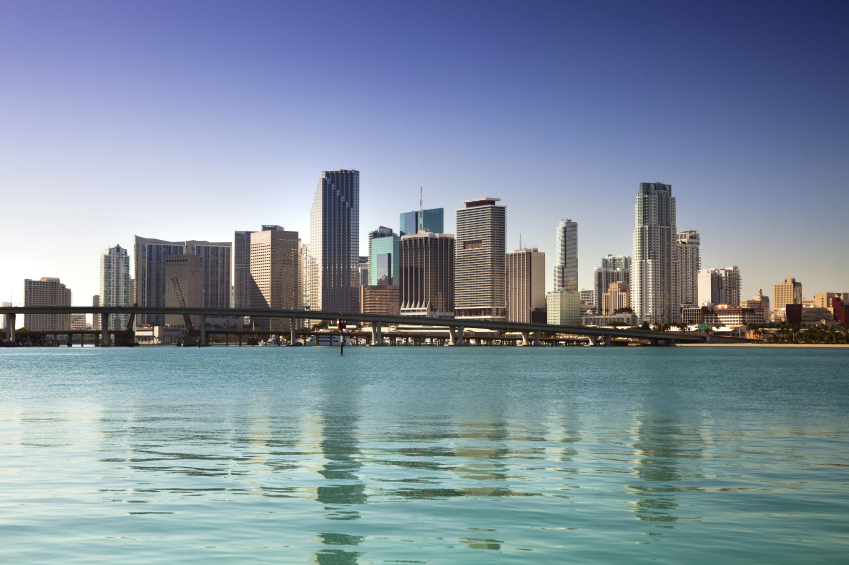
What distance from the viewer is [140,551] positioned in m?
12.5

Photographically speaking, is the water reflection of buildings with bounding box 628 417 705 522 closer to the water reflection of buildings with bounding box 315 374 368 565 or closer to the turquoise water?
the turquoise water

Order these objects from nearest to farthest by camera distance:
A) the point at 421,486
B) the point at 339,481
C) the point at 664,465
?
the point at 421,486
the point at 339,481
the point at 664,465

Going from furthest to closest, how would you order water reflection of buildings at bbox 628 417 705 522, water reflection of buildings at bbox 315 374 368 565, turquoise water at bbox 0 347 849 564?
water reflection of buildings at bbox 628 417 705 522 → turquoise water at bbox 0 347 849 564 → water reflection of buildings at bbox 315 374 368 565

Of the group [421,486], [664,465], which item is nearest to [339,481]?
[421,486]


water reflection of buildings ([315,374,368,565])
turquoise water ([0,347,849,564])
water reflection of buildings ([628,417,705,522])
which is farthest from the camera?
water reflection of buildings ([628,417,705,522])

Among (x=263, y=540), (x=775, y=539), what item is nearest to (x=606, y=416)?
(x=775, y=539)

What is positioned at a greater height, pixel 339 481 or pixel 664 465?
pixel 339 481

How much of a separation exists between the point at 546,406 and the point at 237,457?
2535 cm

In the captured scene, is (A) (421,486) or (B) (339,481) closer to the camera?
(A) (421,486)

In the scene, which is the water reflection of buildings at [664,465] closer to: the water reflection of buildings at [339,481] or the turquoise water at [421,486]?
the turquoise water at [421,486]

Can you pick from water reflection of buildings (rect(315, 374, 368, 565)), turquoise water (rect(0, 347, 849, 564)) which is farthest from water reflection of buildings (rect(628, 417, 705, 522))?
water reflection of buildings (rect(315, 374, 368, 565))

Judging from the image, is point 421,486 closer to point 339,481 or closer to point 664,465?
point 339,481

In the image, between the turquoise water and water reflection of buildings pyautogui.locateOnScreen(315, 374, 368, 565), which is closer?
water reflection of buildings pyautogui.locateOnScreen(315, 374, 368, 565)

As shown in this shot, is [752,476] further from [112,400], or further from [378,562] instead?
[112,400]
